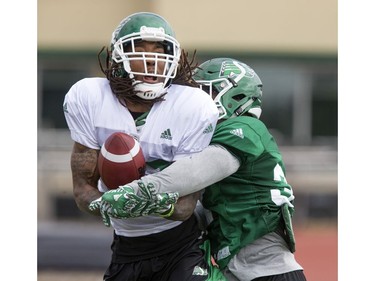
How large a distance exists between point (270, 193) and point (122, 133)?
68cm

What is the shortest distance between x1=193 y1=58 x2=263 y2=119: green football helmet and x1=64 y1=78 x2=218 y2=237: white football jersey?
20cm

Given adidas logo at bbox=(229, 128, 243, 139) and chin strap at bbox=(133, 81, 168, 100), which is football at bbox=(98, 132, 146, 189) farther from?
adidas logo at bbox=(229, 128, 243, 139)

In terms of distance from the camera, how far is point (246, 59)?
13.6 metres

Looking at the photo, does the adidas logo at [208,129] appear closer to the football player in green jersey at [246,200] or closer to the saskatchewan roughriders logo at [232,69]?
the football player in green jersey at [246,200]

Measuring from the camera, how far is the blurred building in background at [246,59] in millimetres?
13359

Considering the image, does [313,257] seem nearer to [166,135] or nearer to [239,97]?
[239,97]

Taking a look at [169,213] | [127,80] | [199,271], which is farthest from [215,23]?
[169,213]

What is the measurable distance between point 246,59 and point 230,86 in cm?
985

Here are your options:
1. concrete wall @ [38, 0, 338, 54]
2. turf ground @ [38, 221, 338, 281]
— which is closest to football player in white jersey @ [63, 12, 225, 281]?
turf ground @ [38, 221, 338, 281]

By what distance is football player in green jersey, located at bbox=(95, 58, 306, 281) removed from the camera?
11.9 ft

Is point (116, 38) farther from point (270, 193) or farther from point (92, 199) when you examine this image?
point (270, 193)

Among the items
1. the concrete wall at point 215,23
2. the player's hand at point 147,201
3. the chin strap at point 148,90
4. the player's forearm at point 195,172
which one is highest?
the chin strap at point 148,90

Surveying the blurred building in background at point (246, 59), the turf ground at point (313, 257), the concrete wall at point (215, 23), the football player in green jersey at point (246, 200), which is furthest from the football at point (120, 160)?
the concrete wall at point (215, 23)
